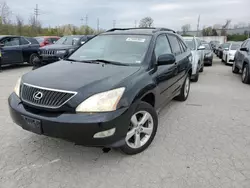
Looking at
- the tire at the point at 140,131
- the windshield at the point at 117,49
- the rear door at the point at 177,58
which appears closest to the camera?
the tire at the point at 140,131

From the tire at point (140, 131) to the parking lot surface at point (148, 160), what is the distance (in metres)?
0.11

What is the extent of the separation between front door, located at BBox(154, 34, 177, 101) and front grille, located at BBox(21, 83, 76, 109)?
1521mm

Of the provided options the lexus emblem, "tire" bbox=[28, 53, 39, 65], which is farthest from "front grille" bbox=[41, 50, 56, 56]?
the lexus emblem

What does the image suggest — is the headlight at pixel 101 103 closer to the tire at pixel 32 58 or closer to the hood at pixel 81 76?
the hood at pixel 81 76

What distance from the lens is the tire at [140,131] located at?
9.30 ft

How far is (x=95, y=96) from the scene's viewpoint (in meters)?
2.42

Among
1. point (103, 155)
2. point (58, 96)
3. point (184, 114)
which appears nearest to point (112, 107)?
point (58, 96)

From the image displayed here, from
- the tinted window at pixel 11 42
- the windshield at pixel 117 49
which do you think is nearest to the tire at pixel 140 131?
the windshield at pixel 117 49

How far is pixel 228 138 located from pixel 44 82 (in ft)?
9.39

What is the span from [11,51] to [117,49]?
27.1 feet

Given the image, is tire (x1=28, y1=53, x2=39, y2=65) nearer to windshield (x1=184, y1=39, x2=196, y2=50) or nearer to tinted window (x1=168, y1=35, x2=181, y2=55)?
windshield (x1=184, y1=39, x2=196, y2=50)

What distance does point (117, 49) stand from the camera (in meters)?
3.63

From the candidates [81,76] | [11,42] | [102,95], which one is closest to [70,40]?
[11,42]

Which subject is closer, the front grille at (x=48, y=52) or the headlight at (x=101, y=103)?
the headlight at (x=101, y=103)
